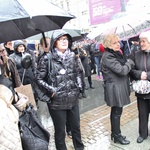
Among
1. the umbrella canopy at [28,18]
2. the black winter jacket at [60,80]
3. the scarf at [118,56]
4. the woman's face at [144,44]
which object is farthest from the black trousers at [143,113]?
the umbrella canopy at [28,18]

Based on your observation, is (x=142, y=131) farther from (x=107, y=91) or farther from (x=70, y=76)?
(x=70, y=76)

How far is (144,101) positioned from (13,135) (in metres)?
2.33

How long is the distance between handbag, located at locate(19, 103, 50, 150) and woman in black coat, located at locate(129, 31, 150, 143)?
5.69 ft

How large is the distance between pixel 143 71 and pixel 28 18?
1.87m

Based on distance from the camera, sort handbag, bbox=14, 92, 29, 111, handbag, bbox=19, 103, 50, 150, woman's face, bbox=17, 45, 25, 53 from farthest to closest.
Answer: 1. woman's face, bbox=17, 45, 25, 53
2. handbag, bbox=14, 92, 29, 111
3. handbag, bbox=19, 103, 50, 150

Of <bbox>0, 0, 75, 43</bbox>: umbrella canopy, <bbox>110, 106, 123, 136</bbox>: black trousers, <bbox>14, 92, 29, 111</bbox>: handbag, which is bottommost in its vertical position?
<bbox>110, 106, 123, 136</bbox>: black trousers

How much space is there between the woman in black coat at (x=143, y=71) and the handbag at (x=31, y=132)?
1.73 meters

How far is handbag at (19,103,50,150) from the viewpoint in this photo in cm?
218

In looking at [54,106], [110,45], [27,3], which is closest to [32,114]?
[54,106]

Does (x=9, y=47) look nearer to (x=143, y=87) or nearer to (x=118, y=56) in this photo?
(x=118, y=56)

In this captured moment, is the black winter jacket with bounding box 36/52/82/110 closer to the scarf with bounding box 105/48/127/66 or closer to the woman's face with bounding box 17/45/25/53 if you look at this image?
the scarf with bounding box 105/48/127/66

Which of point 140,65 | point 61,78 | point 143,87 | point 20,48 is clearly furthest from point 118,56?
point 20,48

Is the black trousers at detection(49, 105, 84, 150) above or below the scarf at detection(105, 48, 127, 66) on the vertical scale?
below

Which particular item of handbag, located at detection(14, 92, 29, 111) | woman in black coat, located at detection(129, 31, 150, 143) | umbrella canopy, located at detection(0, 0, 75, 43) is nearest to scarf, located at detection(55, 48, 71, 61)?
umbrella canopy, located at detection(0, 0, 75, 43)
